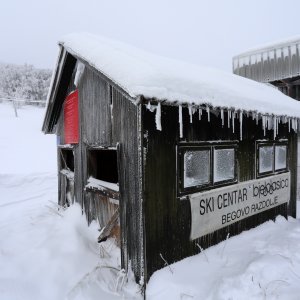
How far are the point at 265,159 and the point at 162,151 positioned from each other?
161 inches

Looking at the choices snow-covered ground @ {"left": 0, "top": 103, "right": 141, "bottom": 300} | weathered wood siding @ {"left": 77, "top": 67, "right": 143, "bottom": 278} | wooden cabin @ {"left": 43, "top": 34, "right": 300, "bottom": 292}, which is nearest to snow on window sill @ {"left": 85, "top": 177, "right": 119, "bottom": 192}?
wooden cabin @ {"left": 43, "top": 34, "right": 300, "bottom": 292}

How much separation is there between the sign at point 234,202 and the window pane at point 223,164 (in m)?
0.25

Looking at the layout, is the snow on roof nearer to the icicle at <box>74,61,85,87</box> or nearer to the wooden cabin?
the wooden cabin

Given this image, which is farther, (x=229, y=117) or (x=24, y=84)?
(x=24, y=84)

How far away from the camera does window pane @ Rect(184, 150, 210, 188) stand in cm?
538

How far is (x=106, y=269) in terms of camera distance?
5.26 m

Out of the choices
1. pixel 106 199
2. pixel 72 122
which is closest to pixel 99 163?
pixel 72 122

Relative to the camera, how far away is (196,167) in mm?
5566

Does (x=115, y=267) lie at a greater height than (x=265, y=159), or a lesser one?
lesser

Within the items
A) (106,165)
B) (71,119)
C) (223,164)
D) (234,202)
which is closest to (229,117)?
(223,164)

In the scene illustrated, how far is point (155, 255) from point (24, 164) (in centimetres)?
1541

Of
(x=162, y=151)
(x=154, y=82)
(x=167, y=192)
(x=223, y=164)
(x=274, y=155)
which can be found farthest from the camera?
(x=274, y=155)

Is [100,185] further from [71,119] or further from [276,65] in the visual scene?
[276,65]

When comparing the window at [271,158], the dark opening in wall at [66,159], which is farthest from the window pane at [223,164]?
the dark opening in wall at [66,159]
